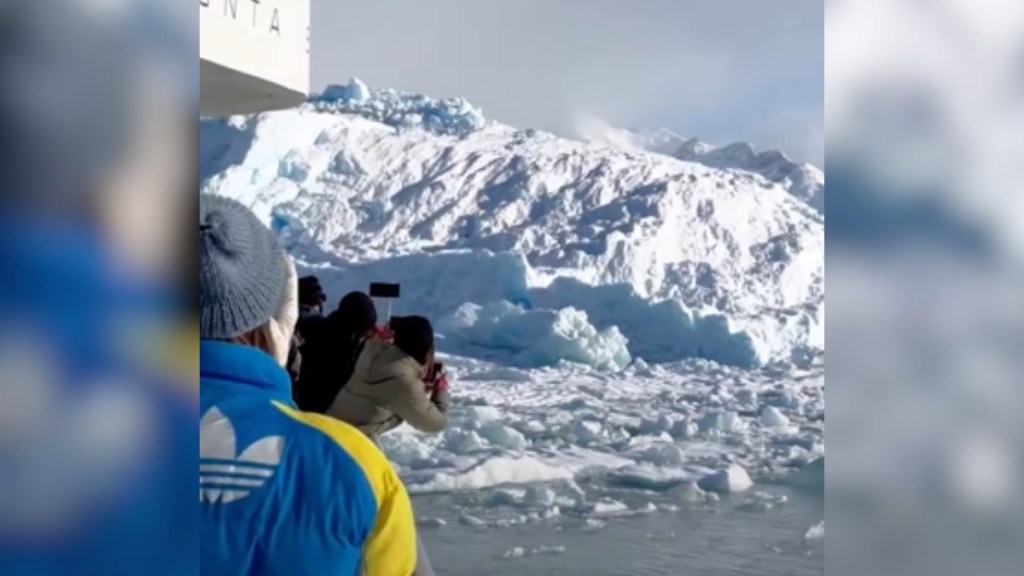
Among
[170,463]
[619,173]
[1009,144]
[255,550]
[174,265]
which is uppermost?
[619,173]

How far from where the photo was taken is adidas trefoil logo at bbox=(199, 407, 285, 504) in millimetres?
964

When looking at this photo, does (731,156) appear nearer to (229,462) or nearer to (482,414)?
(482,414)

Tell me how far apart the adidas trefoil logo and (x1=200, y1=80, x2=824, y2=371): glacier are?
7194 mm

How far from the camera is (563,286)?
9.26 m

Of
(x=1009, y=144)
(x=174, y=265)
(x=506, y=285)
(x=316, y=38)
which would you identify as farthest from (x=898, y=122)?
(x=506, y=285)

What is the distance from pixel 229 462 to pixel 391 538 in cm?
15

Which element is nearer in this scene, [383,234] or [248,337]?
[248,337]

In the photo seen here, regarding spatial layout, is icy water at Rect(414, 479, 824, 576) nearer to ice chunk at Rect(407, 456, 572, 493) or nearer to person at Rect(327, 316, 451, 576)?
ice chunk at Rect(407, 456, 572, 493)

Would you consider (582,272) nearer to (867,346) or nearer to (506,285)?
(506,285)

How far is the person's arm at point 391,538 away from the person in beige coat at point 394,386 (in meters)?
1.39

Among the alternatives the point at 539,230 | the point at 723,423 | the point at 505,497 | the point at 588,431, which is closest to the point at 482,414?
the point at 588,431

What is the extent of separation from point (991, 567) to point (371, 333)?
6.78 ft

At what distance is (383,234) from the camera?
10727mm

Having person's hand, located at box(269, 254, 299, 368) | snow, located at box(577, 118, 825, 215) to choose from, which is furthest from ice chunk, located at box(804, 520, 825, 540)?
snow, located at box(577, 118, 825, 215)
